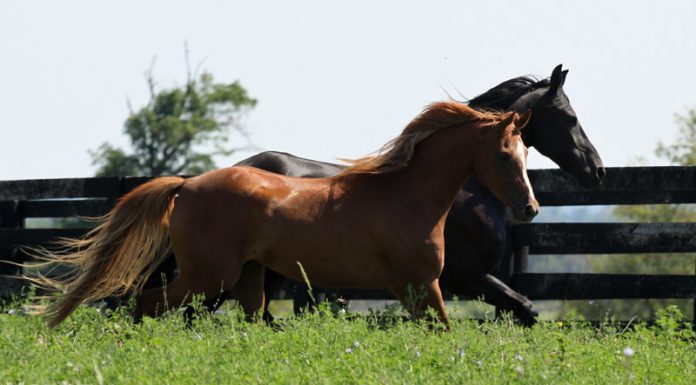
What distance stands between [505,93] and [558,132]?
539 mm

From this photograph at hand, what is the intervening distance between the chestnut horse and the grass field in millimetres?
753

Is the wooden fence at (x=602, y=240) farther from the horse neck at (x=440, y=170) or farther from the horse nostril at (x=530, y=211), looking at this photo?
the horse nostril at (x=530, y=211)

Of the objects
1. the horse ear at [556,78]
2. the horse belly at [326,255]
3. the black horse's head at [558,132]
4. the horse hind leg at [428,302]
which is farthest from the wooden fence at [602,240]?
the horse hind leg at [428,302]

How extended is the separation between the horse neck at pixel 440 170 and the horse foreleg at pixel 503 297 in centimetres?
124

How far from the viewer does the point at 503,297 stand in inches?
317

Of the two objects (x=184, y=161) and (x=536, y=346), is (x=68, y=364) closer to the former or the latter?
(x=536, y=346)

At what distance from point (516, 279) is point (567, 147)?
138 centimetres

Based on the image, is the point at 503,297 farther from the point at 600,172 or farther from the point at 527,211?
the point at 527,211

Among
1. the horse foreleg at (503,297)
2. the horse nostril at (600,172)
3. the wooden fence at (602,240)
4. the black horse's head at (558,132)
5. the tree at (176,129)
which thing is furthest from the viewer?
the tree at (176,129)

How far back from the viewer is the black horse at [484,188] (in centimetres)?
814

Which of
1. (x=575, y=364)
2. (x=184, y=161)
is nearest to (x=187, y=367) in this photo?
(x=575, y=364)

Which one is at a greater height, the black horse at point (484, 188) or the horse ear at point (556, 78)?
the horse ear at point (556, 78)

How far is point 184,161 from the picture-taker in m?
49.4

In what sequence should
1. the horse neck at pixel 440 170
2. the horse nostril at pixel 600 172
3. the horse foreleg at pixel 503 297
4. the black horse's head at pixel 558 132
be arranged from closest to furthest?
the horse neck at pixel 440 170
the horse foreleg at pixel 503 297
the black horse's head at pixel 558 132
the horse nostril at pixel 600 172
